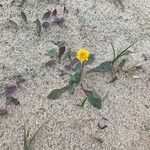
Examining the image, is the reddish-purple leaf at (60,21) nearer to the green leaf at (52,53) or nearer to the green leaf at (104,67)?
the green leaf at (52,53)

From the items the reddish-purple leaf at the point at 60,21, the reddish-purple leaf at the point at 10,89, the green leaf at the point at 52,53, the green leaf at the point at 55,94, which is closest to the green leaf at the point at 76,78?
the green leaf at the point at 55,94

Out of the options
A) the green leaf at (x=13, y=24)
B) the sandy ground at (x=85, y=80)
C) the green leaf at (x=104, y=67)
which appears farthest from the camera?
the green leaf at (x=13, y=24)

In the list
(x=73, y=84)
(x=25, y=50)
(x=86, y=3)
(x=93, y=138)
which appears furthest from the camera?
(x=86, y=3)

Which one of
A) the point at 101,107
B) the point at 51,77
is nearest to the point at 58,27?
the point at 51,77

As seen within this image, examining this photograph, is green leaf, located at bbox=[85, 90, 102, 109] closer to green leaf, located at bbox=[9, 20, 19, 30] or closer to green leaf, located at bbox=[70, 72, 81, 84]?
green leaf, located at bbox=[70, 72, 81, 84]

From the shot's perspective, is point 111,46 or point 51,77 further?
point 111,46

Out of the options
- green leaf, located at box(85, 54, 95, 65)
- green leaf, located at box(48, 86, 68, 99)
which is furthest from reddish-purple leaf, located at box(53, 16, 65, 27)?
green leaf, located at box(48, 86, 68, 99)

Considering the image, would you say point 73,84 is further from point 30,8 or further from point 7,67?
point 30,8

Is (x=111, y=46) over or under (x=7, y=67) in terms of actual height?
over

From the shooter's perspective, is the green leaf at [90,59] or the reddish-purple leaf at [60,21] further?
the reddish-purple leaf at [60,21]
